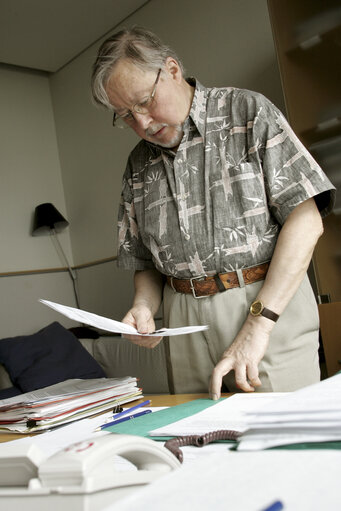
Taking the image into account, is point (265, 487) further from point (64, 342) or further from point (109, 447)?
point (64, 342)

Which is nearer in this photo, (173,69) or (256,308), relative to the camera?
(256,308)

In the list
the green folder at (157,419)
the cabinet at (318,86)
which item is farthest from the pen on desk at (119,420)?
the cabinet at (318,86)

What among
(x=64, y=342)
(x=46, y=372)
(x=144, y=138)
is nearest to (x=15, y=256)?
(x=64, y=342)

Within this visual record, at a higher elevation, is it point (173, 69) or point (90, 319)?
point (173, 69)

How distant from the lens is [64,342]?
365 cm

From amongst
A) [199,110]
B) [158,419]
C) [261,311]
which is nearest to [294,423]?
[158,419]

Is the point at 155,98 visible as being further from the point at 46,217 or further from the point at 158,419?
the point at 46,217

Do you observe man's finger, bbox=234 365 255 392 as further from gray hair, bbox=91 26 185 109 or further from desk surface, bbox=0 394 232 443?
gray hair, bbox=91 26 185 109

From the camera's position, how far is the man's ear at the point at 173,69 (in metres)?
1.48

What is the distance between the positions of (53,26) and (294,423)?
3.89 metres

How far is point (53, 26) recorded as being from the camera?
3.86m

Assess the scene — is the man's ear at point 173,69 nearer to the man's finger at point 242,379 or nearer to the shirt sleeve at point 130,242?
the shirt sleeve at point 130,242

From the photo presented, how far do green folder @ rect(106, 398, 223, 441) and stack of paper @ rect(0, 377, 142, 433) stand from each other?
30cm

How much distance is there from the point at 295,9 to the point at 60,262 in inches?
107
